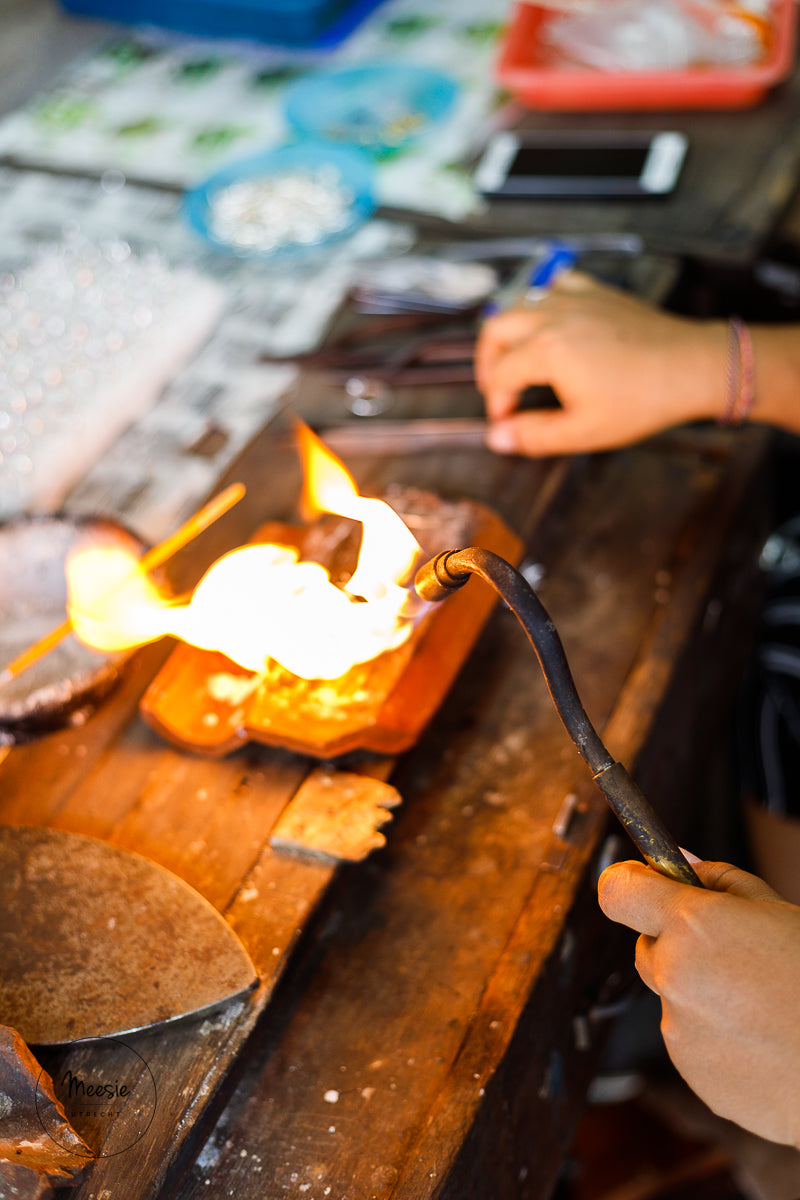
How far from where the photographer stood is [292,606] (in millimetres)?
1143

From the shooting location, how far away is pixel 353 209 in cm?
212

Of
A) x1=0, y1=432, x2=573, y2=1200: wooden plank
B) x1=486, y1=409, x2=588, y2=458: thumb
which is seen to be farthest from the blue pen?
x1=0, y1=432, x2=573, y2=1200: wooden plank

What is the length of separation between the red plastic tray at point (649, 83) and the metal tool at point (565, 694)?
1913mm

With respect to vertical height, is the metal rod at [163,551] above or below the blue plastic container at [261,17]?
below

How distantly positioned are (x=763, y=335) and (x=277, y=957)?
1.16 metres

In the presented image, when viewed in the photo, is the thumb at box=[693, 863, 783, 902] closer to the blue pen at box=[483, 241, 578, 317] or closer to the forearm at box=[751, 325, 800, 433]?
the forearm at box=[751, 325, 800, 433]

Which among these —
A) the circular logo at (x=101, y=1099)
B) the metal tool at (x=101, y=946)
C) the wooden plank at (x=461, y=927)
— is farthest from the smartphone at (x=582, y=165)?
the circular logo at (x=101, y=1099)

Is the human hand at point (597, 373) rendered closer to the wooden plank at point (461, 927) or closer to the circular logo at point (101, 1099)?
the wooden plank at point (461, 927)

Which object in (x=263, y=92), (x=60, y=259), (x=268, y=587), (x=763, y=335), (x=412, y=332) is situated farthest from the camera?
(x=263, y=92)

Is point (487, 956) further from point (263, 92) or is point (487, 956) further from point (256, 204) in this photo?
point (263, 92)

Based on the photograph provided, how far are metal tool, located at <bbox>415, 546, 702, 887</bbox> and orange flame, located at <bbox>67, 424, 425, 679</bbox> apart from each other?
16 centimetres

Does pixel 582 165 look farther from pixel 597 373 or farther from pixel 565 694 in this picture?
pixel 565 694

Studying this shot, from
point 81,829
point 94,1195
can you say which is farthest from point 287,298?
point 94,1195

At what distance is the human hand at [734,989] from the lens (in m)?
0.85
